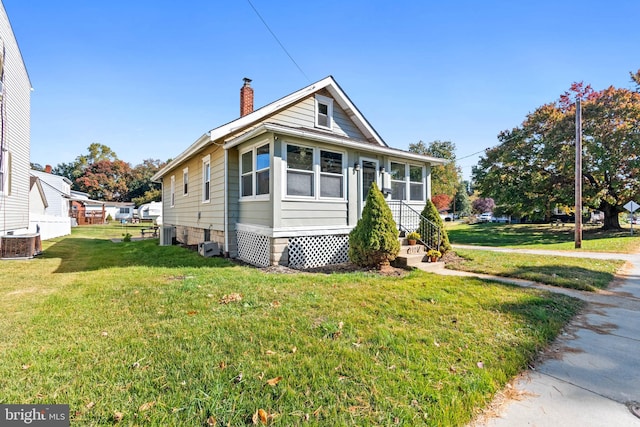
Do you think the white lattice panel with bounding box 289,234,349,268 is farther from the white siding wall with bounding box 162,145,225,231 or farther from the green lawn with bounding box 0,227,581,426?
the white siding wall with bounding box 162,145,225,231

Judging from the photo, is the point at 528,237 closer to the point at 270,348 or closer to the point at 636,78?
the point at 636,78

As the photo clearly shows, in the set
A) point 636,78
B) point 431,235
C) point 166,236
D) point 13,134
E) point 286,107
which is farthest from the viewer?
point 636,78

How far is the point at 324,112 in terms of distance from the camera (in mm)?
11109

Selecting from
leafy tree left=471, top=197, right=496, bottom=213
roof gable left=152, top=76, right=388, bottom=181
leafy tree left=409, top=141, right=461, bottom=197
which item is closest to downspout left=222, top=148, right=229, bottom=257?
roof gable left=152, top=76, right=388, bottom=181

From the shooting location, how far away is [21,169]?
12.1 m

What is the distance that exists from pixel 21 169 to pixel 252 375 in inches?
599

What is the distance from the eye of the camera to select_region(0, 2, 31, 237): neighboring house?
403 inches

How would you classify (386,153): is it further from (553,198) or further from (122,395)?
(553,198)

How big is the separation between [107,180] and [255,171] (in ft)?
190

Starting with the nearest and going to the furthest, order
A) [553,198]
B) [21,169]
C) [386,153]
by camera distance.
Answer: [386,153] < [21,169] < [553,198]

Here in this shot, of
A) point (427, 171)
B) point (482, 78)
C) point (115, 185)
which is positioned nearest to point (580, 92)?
point (482, 78)

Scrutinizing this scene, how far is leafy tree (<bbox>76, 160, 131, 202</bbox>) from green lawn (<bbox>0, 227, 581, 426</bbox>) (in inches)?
2279

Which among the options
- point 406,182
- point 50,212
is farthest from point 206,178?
point 50,212

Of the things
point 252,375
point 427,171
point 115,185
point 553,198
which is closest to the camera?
point 252,375
